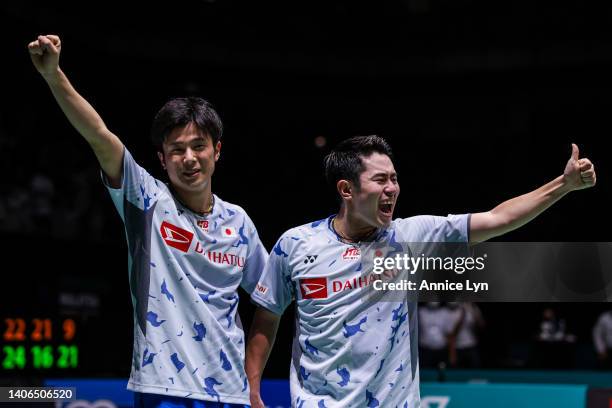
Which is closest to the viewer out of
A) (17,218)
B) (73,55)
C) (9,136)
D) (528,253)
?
(528,253)

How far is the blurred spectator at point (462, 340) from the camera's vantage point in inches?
453

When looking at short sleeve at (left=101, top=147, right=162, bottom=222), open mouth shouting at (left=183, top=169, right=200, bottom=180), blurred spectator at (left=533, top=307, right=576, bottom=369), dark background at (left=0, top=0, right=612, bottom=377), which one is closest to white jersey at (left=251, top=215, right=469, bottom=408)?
open mouth shouting at (left=183, top=169, right=200, bottom=180)

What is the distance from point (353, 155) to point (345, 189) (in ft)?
0.47

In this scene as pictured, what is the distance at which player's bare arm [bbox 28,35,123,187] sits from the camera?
9.91 ft

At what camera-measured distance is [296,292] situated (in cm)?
358

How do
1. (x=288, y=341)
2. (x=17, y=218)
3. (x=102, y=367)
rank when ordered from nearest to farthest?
(x=102, y=367) → (x=288, y=341) → (x=17, y=218)

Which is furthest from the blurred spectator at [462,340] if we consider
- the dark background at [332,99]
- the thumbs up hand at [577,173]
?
the thumbs up hand at [577,173]

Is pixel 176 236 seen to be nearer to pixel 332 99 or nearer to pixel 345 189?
pixel 345 189

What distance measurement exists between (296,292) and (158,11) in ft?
44.8

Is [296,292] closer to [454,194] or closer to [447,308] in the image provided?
[447,308]

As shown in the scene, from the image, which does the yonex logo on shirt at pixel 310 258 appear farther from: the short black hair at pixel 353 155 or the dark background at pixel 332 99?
the dark background at pixel 332 99

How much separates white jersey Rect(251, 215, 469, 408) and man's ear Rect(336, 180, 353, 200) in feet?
0.54

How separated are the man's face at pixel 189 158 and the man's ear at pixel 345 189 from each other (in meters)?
0.54

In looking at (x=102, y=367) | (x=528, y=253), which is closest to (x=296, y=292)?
(x=528, y=253)
